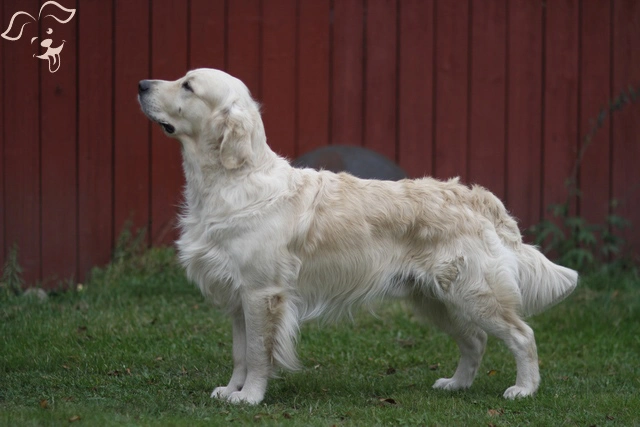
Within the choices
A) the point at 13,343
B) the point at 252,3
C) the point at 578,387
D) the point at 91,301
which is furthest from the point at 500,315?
the point at 252,3

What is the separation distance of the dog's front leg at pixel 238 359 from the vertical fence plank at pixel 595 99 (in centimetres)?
473

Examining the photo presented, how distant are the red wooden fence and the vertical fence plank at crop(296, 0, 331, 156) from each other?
13 mm

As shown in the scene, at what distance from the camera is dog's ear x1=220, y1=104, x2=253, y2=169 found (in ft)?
16.3

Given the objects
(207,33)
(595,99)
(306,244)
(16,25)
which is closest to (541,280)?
(306,244)

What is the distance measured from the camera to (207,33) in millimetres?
8336

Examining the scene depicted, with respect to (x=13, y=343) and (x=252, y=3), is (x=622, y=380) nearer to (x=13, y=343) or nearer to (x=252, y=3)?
(x=13, y=343)

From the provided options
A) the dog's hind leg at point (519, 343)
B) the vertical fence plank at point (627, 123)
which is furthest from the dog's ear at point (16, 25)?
the vertical fence plank at point (627, 123)

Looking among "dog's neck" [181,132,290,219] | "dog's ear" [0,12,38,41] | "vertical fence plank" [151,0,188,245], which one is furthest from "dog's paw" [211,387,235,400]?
"dog's ear" [0,12,38,41]

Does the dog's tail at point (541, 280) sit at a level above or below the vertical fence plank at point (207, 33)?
below

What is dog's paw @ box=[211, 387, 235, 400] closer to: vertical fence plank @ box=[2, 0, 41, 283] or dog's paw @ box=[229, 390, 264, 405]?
dog's paw @ box=[229, 390, 264, 405]

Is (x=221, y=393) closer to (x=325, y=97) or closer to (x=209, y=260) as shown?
(x=209, y=260)

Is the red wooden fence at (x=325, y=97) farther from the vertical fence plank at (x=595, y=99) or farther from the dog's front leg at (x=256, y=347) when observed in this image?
the dog's front leg at (x=256, y=347)

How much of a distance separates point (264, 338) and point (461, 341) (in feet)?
4.21

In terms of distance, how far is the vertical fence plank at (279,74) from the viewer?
331 inches
